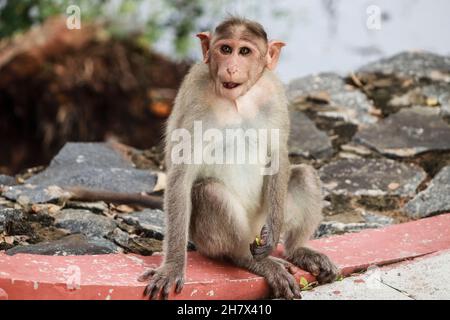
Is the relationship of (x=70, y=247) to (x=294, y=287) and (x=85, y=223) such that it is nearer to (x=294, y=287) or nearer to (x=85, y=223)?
(x=85, y=223)

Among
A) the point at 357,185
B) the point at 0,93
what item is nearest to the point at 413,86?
the point at 357,185

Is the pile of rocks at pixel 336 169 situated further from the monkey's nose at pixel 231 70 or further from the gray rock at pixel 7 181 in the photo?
the monkey's nose at pixel 231 70

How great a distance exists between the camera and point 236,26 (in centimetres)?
429

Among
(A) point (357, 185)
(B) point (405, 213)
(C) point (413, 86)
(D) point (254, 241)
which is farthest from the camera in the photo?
(C) point (413, 86)

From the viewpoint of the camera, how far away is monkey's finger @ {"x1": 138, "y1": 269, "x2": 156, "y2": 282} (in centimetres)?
404

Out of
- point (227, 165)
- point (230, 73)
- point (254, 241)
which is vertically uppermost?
point (230, 73)

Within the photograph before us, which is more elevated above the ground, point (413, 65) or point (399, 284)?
point (413, 65)

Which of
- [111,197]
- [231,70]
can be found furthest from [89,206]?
[231,70]

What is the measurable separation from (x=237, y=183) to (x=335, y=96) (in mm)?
3055
